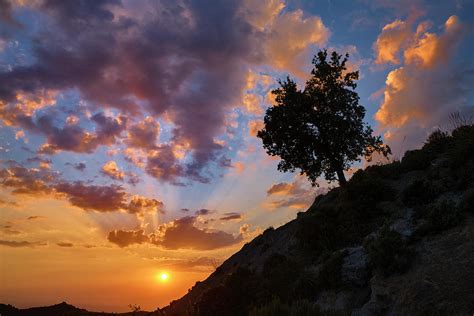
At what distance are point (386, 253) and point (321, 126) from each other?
2025 cm

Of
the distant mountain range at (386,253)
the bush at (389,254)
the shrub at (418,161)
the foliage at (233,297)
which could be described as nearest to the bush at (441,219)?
the distant mountain range at (386,253)

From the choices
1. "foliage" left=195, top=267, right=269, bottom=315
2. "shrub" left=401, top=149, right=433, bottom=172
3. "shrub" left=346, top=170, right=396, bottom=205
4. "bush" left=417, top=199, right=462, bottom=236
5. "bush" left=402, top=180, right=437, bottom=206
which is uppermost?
"shrub" left=401, top=149, right=433, bottom=172

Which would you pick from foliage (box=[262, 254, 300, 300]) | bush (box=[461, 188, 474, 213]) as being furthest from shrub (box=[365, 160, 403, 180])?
bush (box=[461, 188, 474, 213])

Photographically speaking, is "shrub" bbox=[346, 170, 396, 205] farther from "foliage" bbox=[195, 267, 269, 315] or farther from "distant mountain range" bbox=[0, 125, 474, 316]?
"foliage" bbox=[195, 267, 269, 315]

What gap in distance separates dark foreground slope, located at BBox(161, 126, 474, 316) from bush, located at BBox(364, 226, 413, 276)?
38 mm

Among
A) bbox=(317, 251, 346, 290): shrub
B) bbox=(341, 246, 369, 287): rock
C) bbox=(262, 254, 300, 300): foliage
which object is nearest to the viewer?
bbox=(341, 246, 369, 287): rock

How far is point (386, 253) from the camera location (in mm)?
14391

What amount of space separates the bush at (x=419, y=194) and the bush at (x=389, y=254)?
5225 mm

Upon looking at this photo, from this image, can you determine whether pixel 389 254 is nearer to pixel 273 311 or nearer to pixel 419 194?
pixel 419 194

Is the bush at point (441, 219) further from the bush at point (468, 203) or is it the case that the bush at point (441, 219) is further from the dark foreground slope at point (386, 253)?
the bush at point (468, 203)

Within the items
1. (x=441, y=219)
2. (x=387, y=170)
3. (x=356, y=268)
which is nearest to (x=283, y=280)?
(x=356, y=268)

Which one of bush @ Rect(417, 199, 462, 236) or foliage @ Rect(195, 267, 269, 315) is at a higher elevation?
bush @ Rect(417, 199, 462, 236)

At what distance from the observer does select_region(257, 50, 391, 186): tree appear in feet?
108

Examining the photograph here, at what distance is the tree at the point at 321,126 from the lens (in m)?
32.9
